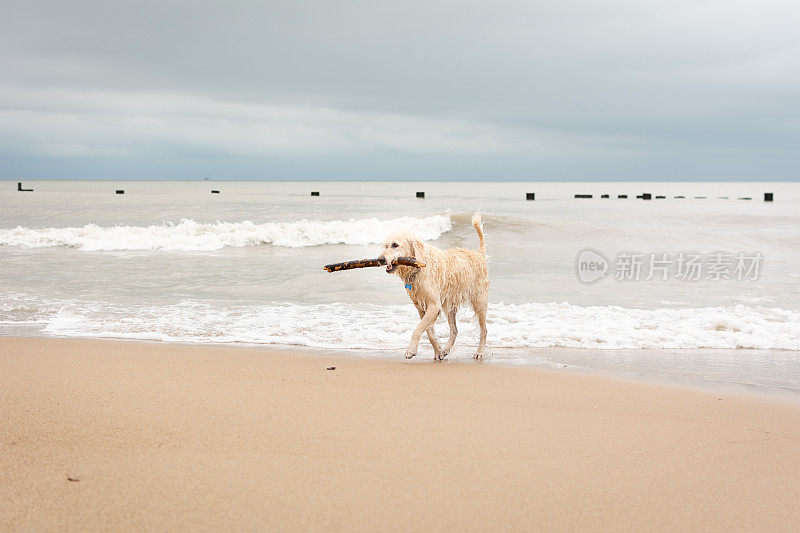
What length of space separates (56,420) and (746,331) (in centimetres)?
846

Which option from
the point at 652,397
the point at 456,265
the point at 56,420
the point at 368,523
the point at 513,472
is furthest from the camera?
the point at 456,265

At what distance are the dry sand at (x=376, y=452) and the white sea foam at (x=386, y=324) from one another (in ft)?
7.11

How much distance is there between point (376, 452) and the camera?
363 cm

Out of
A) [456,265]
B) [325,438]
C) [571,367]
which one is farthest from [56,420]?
[571,367]

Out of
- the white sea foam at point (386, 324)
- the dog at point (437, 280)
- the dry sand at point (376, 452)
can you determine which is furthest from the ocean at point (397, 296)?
the dry sand at point (376, 452)

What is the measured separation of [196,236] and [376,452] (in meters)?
20.2

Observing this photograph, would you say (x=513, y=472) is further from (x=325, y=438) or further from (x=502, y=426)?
(x=325, y=438)

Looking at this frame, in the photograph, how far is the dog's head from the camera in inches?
242

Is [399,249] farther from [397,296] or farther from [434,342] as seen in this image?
[397,296]

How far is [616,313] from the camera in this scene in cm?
959

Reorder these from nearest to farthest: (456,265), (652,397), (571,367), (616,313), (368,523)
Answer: (368,523) → (652,397) → (571,367) → (456,265) → (616,313)

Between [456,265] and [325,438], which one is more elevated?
[456,265]

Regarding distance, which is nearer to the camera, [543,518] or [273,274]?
[543,518]

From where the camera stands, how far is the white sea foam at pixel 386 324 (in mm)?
7695
